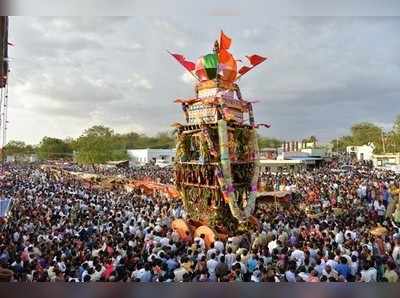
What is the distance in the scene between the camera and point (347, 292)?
465cm

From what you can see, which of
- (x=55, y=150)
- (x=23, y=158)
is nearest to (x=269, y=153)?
(x=55, y=150)

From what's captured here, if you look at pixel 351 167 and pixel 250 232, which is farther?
pixel 351 167

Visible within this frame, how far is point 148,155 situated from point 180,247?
1471 centimetres

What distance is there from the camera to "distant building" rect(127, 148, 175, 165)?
792 inches

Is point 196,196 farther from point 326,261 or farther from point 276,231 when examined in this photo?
point 326,261

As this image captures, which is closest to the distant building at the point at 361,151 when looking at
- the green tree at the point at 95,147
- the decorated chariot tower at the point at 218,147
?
the green tree at the point at 95,147

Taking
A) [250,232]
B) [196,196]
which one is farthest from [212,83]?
[250,232]

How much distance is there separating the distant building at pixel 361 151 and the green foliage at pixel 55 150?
1375cm

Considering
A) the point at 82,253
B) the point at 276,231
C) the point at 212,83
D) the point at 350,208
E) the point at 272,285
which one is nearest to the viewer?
the point at 272,285

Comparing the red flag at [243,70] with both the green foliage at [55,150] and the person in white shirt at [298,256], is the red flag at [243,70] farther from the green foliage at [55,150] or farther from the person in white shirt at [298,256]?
the green foliage at [55,150]

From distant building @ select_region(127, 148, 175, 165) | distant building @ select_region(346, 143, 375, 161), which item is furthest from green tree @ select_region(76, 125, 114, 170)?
distant building @ select_region(346, 143, 375, 161)

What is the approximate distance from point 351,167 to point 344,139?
2926 millimetres

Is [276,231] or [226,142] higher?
[226,142]

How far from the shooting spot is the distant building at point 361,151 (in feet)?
70.5
